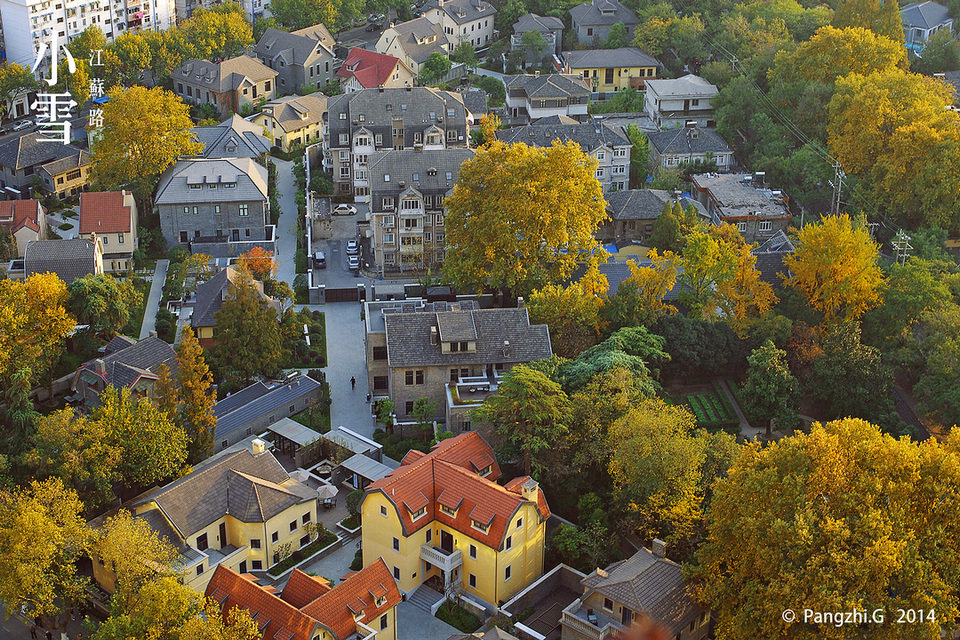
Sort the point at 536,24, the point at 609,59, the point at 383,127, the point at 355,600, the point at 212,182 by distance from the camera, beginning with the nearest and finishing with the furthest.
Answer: the point at 355,600 < the point at 212,182 < the point at 383,127 < the point at 609,59 < the point at 536,24

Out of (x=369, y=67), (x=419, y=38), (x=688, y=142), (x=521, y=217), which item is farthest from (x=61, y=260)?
(x=419, y=38)

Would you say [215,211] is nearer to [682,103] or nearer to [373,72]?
[373,72]

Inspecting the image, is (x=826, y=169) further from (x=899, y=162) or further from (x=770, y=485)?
(x=770, y=485)

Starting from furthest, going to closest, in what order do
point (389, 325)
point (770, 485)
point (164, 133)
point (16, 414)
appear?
point (164, 133)
point (389, 325)
point (16, 414)
point (770, 485)

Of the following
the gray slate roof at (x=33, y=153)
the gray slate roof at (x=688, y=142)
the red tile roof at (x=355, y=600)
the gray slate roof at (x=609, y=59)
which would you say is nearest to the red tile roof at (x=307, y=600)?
the red tile roof at (x=355, y=600)

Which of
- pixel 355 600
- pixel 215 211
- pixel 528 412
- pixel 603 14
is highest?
pixel 603 14

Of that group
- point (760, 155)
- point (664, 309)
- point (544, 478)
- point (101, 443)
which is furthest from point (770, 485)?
point (760, 155)

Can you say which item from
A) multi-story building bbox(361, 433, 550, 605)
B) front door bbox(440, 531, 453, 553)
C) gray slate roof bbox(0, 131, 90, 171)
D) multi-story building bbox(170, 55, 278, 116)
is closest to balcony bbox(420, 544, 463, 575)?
multi-story building bbox(361, 433, 550, 605)
